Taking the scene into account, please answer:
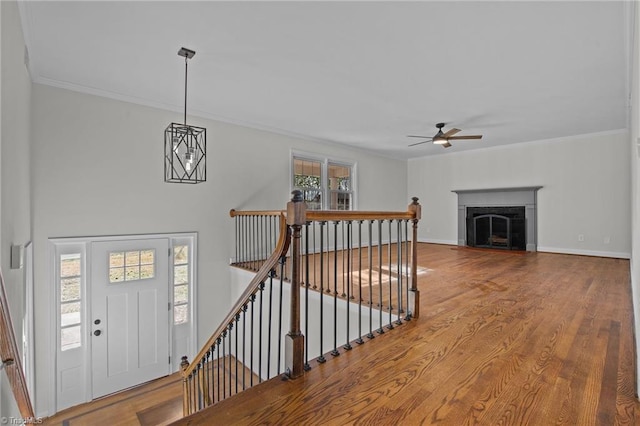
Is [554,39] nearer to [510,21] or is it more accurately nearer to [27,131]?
[510,21]

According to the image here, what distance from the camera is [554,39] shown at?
2754mm

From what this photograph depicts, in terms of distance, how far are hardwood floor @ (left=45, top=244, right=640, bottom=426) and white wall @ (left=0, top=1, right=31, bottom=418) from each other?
4.40 ft

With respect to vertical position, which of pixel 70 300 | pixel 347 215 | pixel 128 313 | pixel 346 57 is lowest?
pixel 128 313

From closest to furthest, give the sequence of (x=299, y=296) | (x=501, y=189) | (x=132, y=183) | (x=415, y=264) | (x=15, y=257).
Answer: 1. (x=299, y=296)
2. (x=15, y=257)
3. (x=415, y=264)
4. (x=132, y=183)
5. (x=501, y=189)

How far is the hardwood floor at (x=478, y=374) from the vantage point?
1444 millimetres

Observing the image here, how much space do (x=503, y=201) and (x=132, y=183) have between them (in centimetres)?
721

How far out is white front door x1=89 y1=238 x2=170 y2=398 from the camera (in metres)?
3.93

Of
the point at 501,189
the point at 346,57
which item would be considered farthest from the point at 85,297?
the point at 501,189

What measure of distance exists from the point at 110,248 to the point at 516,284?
519cm

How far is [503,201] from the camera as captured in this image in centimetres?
700

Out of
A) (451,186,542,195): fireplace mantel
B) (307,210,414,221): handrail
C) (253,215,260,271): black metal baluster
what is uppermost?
(451,186,542,195): fireplace mantel

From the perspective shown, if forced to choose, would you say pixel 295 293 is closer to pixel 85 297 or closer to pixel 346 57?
pixel 346 57

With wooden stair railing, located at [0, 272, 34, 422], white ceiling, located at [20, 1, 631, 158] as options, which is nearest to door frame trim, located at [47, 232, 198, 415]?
white ceiling, located at [20, 1, 631, 158]

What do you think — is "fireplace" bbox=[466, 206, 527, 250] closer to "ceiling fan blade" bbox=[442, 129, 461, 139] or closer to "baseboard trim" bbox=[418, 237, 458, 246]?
"baseboard trim" bbox=[418, 237, 458, 246]
